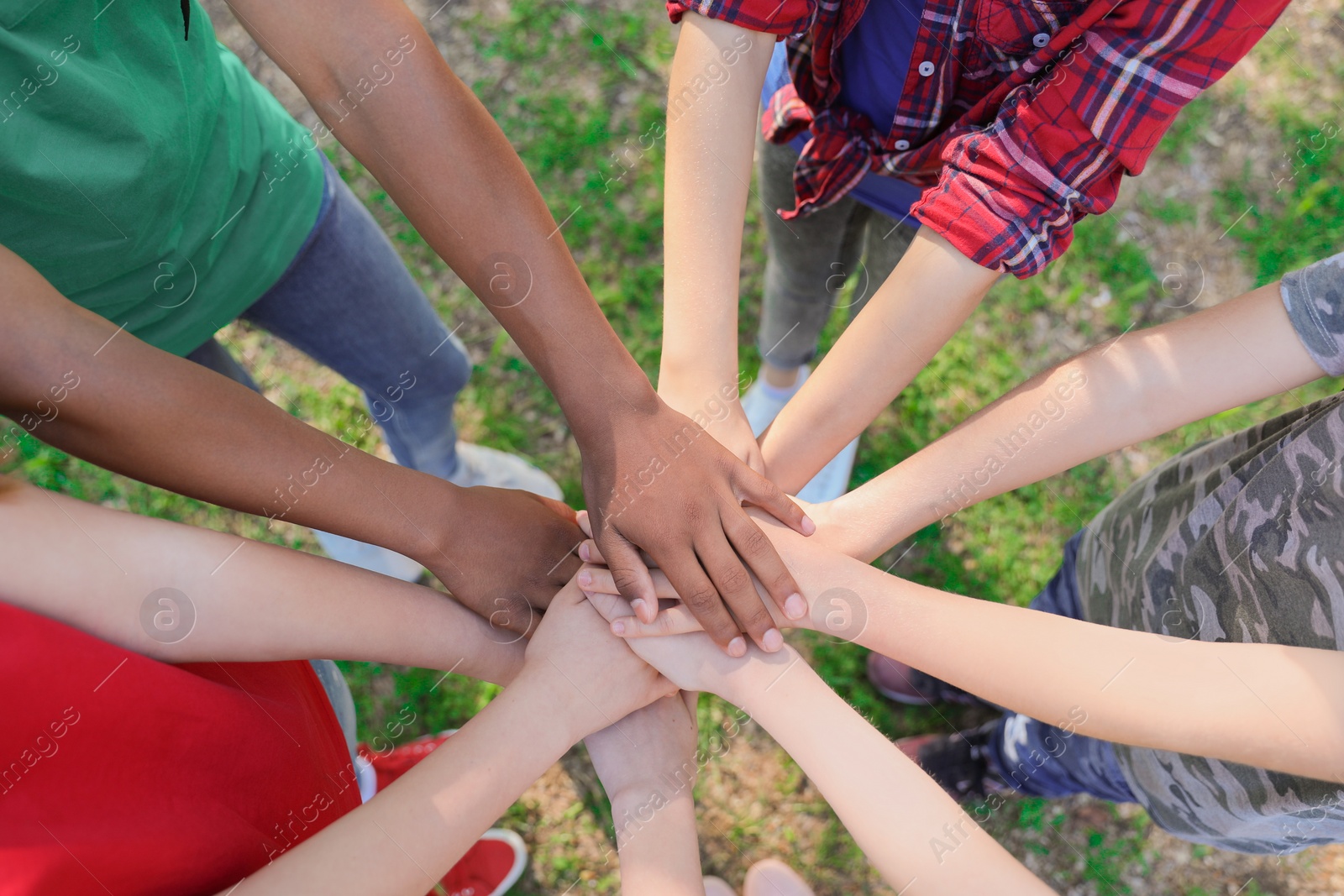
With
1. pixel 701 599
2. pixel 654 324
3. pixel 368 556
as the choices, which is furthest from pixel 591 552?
pixel 654 324

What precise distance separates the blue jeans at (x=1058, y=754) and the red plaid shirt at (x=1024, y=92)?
88 cm

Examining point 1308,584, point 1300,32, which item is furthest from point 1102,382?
point 1300,32

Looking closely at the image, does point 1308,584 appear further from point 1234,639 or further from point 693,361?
point 693,361

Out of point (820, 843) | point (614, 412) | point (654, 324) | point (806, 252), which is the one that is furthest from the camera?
point (654, 324)

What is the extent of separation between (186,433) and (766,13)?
1.11 m

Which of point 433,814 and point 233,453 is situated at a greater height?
point 233,453

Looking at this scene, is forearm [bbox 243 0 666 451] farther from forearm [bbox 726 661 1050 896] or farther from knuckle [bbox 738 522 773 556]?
forearm [bbox 726 661 1050 896]

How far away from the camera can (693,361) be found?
1.56 meters

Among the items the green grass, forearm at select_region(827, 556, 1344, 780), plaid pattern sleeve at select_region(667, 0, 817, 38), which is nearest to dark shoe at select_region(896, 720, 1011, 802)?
the green grass

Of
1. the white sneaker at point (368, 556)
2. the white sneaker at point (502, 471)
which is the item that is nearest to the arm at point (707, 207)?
the white sneaker at point (502, 471)

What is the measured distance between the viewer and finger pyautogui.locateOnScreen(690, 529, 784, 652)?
1.39 metres

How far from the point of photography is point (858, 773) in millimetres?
1330

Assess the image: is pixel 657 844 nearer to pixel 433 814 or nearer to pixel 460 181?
pixel 433 814

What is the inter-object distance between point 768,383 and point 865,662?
96 cm
